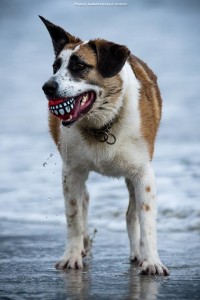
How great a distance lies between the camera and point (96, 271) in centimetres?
584

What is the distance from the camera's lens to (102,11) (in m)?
28.9

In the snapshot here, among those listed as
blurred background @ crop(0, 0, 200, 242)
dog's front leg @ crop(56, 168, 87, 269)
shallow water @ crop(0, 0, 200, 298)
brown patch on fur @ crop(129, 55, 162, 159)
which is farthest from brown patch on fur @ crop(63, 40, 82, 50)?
blurred background @ crop(0, 0, 200, 242)

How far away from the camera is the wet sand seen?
4801 mm

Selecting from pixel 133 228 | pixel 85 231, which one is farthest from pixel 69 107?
pixel 85 231

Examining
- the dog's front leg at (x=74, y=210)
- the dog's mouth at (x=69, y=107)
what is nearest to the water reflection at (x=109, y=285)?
the dog's front leg at (x=74, y=210)

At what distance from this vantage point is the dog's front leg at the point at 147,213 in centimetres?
596

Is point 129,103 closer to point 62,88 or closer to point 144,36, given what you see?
point 62,88

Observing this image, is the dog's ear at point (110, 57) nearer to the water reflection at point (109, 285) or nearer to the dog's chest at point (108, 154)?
the dog's chest at point (108, 154)

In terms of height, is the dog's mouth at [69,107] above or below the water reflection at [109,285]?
above

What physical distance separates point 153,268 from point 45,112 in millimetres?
13710

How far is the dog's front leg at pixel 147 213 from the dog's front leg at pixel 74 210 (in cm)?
46

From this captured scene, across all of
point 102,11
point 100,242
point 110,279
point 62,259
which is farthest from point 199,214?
point 102,11

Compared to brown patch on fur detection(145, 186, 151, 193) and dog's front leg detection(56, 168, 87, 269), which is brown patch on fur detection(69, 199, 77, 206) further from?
brown patch on fur detection(145, 186, 151, 193)

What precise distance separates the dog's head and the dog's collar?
0.09m
